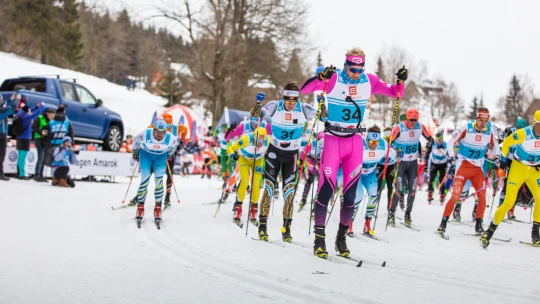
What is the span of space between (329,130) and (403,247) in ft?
7.84

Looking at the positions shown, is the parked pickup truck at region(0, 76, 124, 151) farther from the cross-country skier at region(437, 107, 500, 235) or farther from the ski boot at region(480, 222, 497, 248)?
the ski boot at region(480, 222, 497, 248)

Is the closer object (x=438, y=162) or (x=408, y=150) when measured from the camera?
(x=408, y=150)

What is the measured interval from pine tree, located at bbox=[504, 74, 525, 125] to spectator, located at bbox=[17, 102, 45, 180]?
184 ft

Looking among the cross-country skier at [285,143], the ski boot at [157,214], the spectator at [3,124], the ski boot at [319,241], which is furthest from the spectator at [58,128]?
the ski boot at [319,241]

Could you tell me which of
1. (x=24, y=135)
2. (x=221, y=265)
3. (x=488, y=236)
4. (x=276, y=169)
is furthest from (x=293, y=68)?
(x=221, y=265)

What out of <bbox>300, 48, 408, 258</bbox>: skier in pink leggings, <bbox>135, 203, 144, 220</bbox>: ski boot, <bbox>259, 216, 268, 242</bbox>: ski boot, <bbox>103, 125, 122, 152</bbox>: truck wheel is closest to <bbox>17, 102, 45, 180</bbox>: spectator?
<bbox>103, 125, 122, 152</bbox>: truck wheel

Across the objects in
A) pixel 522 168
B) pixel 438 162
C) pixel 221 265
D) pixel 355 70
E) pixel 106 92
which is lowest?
pixel 221 265

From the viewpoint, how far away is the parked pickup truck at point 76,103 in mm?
14650

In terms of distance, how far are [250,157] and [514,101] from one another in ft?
191

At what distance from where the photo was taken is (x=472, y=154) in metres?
8.74

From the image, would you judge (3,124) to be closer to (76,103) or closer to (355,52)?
(76,103)

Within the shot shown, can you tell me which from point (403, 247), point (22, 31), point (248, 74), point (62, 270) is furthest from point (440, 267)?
point (22, 31)

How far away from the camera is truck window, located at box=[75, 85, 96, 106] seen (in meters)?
15.9

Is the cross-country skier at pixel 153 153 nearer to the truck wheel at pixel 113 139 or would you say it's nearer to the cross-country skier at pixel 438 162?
the cross-country skier at pixel 438 162
